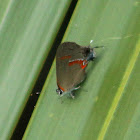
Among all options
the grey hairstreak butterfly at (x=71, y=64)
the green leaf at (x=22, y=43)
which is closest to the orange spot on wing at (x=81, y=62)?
the grey hairstreak butterfly at (x=71, y=64)

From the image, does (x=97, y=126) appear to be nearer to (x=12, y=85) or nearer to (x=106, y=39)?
(x=106, y=39)

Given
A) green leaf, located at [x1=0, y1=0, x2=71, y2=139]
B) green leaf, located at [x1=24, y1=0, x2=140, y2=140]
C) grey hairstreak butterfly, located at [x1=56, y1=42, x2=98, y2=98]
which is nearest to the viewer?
green leaf, located at [x1=24, y1=0, x2=140, y2=140]

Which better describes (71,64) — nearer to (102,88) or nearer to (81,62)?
(81,62)

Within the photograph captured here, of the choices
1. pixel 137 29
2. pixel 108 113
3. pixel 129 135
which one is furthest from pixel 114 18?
pixel 129 135

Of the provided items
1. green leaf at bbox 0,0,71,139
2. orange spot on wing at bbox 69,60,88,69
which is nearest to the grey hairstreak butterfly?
orange spot on wing at bbox 69,60,88,69

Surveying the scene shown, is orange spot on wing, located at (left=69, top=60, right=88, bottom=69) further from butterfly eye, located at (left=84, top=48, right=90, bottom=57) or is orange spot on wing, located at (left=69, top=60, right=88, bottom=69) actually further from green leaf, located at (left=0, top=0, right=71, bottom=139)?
green leaf, located at (left=0, top=0, right=71, bottom=139)

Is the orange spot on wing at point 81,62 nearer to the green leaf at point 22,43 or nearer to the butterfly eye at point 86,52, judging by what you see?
the butterfly eye at point 86,52
